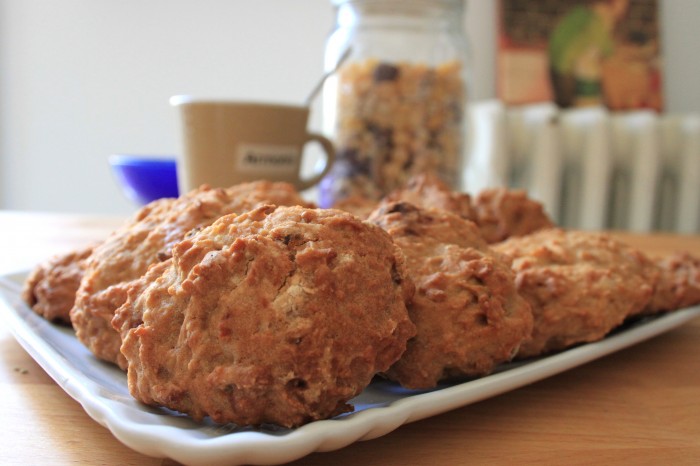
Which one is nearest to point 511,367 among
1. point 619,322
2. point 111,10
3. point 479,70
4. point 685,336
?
point 619,322

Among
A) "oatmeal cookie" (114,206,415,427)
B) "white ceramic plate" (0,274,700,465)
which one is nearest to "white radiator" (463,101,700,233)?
"white ceramic plate" (0,274,700,465)

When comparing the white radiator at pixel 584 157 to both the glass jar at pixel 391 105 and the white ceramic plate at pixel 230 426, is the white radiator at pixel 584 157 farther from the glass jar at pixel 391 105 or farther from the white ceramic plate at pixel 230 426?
the white ceramic plate at pixel 230 426

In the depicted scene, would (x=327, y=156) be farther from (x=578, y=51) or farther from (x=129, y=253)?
(x=578, y=51)

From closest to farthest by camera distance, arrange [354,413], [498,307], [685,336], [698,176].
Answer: [354,413] → [498,307] → [685,336] → [698,176]

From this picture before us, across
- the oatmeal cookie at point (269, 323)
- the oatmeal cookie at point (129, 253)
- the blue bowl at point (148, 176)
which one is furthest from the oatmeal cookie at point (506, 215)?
the blue bowl at point (148, 176)

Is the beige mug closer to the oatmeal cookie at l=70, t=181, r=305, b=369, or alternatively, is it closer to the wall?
the oatmeal cookie at l=70, t=181, r=305, b=369

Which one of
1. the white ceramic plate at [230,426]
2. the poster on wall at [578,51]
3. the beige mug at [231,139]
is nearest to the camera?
the white ceramic plate at [230,426]

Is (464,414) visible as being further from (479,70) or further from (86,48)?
(86,48)

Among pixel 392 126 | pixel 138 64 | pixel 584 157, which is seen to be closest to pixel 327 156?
pixel 392 126
